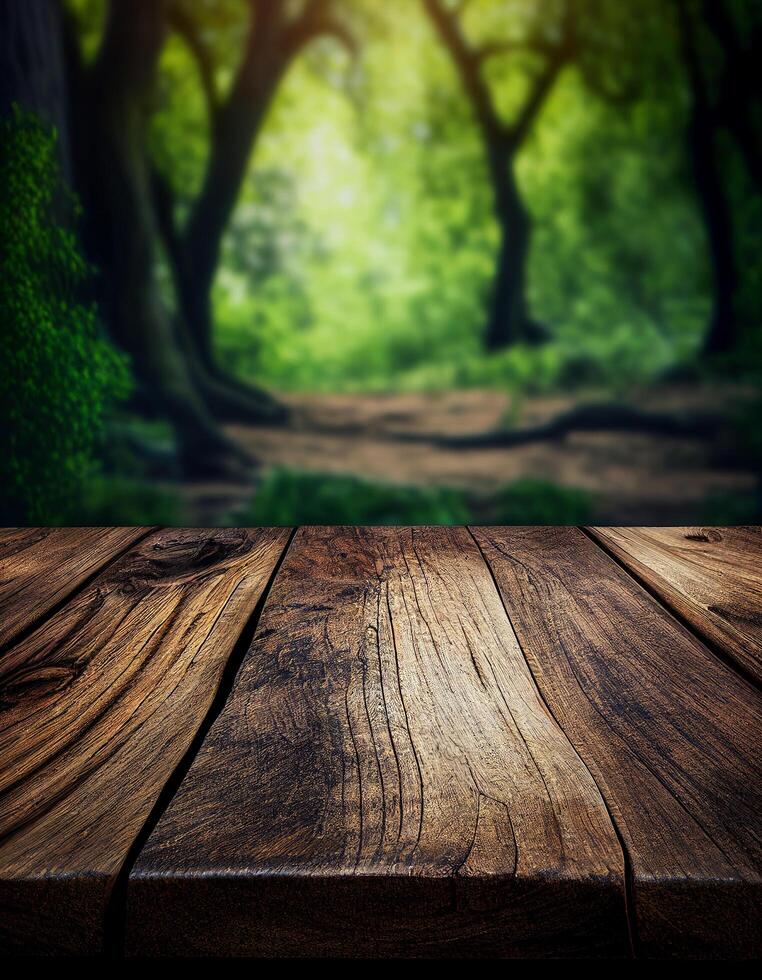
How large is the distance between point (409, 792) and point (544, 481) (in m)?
2.43

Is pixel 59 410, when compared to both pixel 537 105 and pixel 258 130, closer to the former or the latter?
pixel 258 130

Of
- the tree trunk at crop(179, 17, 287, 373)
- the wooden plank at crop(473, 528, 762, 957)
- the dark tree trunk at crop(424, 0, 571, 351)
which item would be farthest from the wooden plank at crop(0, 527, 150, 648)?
the dark tree trunk at crop(424, 0, 571, 351)

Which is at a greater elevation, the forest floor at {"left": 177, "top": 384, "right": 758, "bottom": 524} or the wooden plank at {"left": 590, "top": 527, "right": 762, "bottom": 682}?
the wooden plank at {"left": 590, "top": 527, "right": 762, "bottom": 682}

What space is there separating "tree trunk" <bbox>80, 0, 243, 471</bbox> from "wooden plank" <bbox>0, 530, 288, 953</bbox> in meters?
1.83

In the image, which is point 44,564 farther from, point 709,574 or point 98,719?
point 709,574

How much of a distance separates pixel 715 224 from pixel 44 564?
Result: 250 cm

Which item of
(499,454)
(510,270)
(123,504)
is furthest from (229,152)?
(499,454)

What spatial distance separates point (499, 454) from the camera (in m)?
2.86

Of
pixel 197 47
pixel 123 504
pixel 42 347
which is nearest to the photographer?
pixel 42 347

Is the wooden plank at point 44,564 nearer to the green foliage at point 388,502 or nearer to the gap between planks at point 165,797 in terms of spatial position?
the gap between planks at point 165,797

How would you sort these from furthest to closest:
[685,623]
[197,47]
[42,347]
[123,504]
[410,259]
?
[410,259] → [123,504] → [197,47] → [42,347] → [685,623]

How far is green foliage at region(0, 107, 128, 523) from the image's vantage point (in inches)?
91.1

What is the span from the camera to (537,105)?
274cm

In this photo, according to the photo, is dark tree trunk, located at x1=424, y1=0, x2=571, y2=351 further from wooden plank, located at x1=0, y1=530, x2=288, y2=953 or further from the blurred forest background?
wooden plank, located at x1=0, y1=530, x2=288, y2=953
